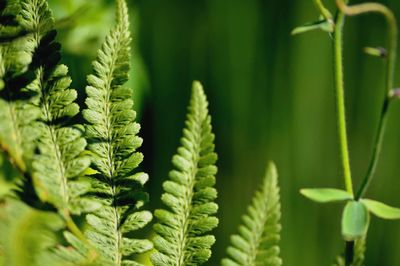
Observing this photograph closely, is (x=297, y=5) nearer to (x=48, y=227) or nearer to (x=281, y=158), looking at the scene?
(x=281, y=158)

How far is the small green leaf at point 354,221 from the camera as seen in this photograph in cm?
43

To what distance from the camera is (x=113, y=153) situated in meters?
0.45

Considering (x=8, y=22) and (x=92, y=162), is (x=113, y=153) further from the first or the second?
(x=8, y=22)

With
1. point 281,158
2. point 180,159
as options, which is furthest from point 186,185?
point 281,158

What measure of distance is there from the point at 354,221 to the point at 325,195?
0.03 metres

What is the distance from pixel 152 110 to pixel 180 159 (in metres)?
1.28

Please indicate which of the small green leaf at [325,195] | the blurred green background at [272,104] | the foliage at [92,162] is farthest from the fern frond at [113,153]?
the blurred green background at [272,104]

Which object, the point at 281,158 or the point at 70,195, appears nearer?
the point at 70,195

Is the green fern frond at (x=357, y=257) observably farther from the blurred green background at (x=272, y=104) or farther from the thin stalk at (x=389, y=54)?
the blurred green background at (x=272, y=104)

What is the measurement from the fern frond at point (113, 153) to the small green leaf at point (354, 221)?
0.14 metres

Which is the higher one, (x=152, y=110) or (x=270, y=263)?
(x=152, y=110)

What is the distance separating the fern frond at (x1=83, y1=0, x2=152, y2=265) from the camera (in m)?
0.44

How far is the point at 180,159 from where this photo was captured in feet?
1.46

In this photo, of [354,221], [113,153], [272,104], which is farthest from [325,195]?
[272,104]
